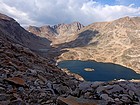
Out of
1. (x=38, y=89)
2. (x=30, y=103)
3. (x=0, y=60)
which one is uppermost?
(x=0, y=60)

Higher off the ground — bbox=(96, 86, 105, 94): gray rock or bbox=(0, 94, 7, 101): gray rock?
bbox=(96, 86, 105, 94): gray rock

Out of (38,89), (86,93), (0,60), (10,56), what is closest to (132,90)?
(86,93)

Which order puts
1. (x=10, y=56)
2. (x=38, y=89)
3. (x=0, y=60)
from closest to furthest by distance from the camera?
1. (x=38, y=89)
2. (x=0, y=60)
3. (x=10, y=56)

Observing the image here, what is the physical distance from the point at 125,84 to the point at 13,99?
7.49 m

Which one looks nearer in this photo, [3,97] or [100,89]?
[3,97]

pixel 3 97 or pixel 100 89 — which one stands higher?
pixel 100 89

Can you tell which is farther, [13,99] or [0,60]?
[0,60]

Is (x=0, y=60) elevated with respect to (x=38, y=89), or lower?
elevated

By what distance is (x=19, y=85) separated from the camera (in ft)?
58.3

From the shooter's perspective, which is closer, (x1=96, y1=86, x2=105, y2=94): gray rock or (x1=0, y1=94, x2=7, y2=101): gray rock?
(x1=0, y1=94, x2=7, y2=101): gray rock

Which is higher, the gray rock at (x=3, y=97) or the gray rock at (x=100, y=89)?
the gray rock at (x=100, y=89)

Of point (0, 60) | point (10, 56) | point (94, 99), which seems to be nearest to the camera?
point (94, 99)

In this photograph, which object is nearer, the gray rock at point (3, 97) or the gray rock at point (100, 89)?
the gray rock at point (3, 97)

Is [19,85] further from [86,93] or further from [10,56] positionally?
[10,56]
